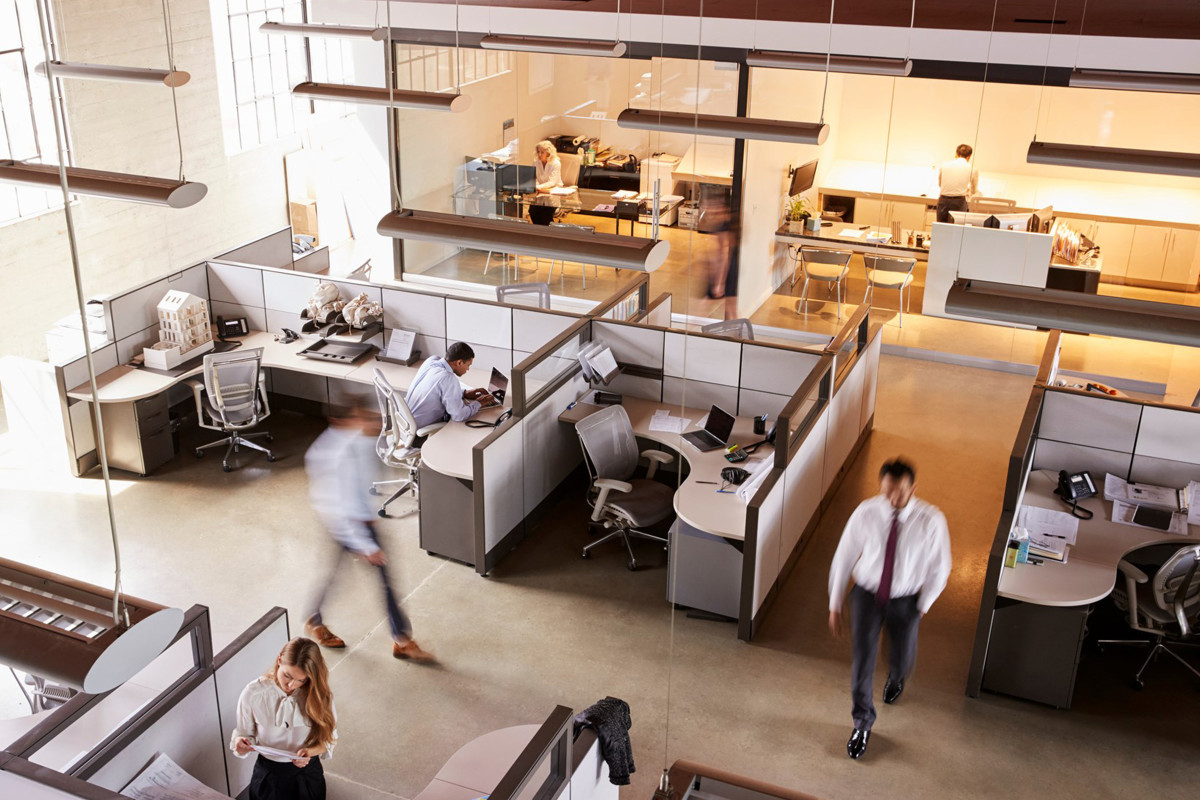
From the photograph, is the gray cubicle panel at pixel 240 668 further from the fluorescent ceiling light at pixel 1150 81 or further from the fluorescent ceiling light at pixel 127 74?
the fluorescent ceiling light at pixel 1150 81

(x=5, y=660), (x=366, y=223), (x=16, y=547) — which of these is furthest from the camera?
(x=366, y=223)

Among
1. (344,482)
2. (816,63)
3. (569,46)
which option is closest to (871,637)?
(816,63)

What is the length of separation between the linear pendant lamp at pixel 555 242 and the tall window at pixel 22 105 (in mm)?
6480

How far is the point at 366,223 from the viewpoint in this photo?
39.9 feet

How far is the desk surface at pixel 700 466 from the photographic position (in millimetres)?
5660

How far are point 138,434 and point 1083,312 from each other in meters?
5.89

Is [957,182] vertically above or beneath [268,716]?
above

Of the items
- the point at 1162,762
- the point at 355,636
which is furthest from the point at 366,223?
the point at 1162,762

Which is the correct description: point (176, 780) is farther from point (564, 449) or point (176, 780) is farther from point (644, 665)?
point (564, 449)

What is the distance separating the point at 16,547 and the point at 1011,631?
5705mm

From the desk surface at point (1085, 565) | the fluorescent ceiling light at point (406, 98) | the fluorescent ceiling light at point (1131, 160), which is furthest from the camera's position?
the fluorescent ceiling light at point (406, 98)

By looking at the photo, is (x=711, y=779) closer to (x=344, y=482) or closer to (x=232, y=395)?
(x=344, y=482)

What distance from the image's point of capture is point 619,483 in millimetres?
6227

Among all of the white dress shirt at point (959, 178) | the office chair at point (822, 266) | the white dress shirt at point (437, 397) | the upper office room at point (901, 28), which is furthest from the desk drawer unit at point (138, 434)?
the white dress shirt at point (959, 178)
